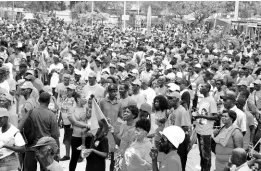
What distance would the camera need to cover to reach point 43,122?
19.3 feet

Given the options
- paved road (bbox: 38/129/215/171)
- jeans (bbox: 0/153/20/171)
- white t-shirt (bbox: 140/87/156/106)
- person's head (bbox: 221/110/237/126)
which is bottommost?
paved road (bbox: 38/129/215/171)

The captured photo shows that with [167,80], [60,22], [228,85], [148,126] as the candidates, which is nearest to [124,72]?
[167,80]

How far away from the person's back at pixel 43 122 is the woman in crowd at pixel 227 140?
2170 mm

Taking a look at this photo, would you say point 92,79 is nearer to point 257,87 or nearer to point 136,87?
point 136,87

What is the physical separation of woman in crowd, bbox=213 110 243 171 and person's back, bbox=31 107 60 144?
2170 mm

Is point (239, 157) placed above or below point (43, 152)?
below

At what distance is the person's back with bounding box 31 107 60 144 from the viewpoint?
5887 mm

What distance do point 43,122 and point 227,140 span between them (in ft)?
7.87

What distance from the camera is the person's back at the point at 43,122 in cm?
589

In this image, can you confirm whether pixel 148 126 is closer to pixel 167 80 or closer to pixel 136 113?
pixel 136 113

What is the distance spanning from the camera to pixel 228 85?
8969 mm

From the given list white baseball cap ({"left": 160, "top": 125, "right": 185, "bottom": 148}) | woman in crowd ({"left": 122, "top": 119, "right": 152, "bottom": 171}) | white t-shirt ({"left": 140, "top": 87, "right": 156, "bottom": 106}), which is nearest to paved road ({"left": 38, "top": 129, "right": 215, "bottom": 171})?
white t-shirt ({"left": 140, "top": 87, "right": 156, "bottom": 106})

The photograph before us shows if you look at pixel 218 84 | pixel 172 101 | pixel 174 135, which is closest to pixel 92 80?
pixel 172 101

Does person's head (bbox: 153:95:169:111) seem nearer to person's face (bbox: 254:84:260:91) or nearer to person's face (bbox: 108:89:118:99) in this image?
person's face (bbox: 108:89:118:99)
